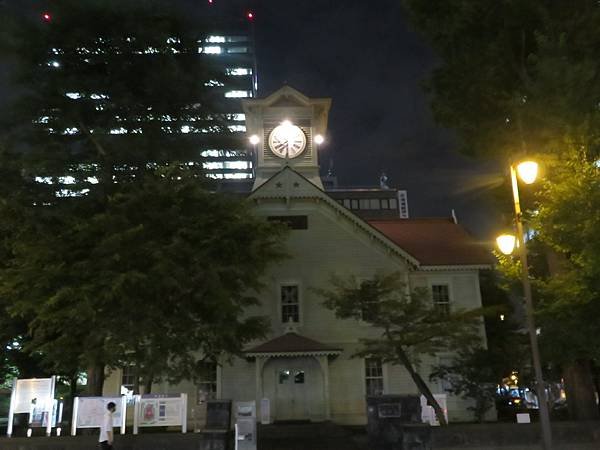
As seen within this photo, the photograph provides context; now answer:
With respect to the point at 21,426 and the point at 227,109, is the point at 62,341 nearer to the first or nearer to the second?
the point at 21,426

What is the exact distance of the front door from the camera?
23.9 m

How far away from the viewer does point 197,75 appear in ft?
64.7

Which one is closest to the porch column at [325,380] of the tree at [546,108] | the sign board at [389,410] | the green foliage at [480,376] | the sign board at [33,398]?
the green foliage at [480,376]

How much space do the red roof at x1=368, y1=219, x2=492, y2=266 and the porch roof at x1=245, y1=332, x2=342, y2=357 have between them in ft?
21.2

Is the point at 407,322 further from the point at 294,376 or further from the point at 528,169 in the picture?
the point at 294,376

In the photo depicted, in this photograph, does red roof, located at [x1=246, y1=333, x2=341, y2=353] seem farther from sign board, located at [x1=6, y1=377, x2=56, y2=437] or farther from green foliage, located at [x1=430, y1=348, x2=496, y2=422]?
sign board, located at [x1=6, y1=377, x2=56, y2=437]

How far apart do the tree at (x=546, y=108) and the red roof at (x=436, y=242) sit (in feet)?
23.4

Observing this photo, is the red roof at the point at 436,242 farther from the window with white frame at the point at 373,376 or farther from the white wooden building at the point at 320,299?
the window with white frame at the point at 373,376

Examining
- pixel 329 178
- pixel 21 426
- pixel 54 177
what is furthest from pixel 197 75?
pixel 329 178

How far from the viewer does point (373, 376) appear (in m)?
25.1

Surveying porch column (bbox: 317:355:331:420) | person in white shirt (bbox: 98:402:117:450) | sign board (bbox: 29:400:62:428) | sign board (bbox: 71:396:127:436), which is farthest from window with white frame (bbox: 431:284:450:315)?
sign board (bbox: 29:400:62:428)

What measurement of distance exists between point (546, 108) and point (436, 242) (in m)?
13.2

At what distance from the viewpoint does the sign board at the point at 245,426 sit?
46.7 feet

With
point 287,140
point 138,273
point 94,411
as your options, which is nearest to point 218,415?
point 94,411
